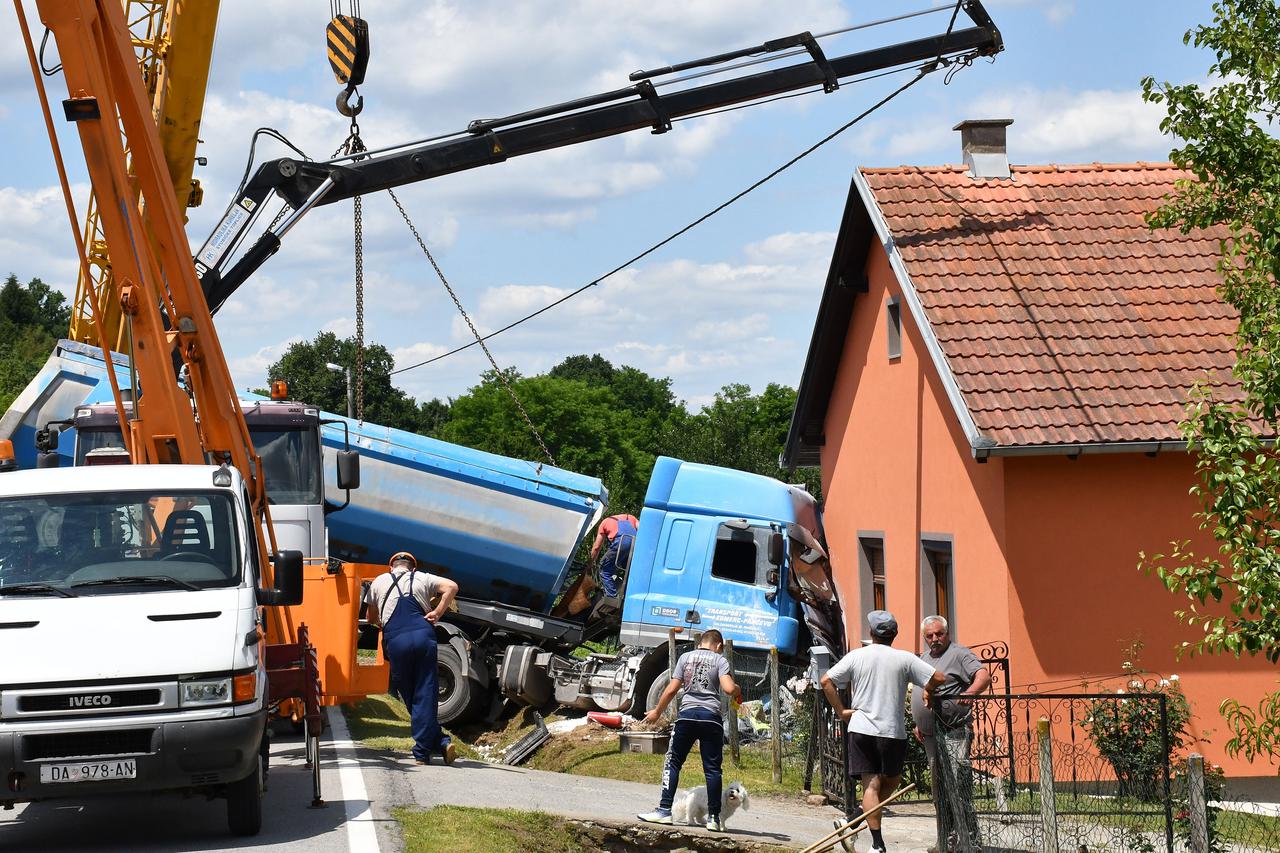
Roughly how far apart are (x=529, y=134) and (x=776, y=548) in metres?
5.81

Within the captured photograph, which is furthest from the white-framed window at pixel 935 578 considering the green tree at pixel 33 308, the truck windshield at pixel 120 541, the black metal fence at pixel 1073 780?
the green tree at pixel 33 308


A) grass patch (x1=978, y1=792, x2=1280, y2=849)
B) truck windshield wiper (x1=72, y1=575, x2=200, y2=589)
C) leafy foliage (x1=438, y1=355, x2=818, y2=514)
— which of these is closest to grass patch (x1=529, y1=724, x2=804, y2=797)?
grass patch (x1=978, y1=792, x2=1280, y2=849)

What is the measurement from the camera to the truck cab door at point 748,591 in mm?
17250

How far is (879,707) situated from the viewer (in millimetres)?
9734

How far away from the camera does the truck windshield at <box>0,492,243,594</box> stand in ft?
27.7

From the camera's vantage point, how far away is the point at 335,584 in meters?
12.4

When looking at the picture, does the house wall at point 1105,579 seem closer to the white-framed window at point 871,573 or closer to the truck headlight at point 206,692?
the white-framed window at point 871,573

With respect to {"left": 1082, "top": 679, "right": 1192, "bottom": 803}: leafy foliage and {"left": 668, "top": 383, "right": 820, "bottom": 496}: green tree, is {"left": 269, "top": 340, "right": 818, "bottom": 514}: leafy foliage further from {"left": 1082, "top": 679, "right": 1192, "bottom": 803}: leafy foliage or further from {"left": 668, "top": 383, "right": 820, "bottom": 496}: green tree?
{"left": 1082, "top": 679, "right": 1192, "bottom": 803}: leafy foliage

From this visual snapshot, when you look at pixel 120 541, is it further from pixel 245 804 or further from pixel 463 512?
pixel 463 512

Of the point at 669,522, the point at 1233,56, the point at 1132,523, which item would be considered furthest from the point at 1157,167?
the point at 1233,56

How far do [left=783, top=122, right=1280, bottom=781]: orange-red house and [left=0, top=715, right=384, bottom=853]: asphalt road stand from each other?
6614 mm

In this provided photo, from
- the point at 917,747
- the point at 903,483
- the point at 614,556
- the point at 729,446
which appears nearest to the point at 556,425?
the point at 729,446

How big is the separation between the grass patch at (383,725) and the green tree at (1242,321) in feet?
23.2

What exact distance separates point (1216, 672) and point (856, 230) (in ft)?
22.7
